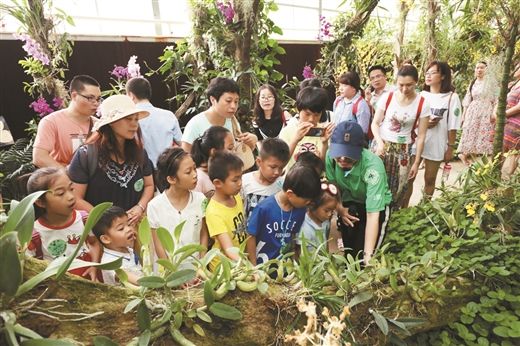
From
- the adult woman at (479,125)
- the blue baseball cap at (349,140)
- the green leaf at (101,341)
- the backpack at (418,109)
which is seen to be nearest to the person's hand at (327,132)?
the blue baseball cap at (349,140)

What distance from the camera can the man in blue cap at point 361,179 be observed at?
1926mm

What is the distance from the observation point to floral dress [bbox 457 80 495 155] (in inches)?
156

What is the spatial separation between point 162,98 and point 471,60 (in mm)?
5025

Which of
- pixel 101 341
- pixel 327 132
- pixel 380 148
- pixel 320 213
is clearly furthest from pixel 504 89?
pixel 101 341

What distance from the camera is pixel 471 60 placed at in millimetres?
6344

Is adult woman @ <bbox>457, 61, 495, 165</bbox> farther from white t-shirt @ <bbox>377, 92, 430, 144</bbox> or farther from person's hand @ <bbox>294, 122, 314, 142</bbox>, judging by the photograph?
person's hand @ <bbox>294, 122, 314, 142</bbox>

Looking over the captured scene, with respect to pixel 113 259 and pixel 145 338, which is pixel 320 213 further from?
pixel 145 338

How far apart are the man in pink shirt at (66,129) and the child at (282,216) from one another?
128 centimetres

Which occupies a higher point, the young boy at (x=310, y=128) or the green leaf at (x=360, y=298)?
the young boy at (x=310, y=128)

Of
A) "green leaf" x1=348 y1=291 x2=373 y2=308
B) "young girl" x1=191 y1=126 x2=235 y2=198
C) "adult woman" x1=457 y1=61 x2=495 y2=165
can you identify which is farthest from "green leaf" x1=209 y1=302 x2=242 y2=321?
"adult woman" x1=457 y1=61 x2=495 y2=165

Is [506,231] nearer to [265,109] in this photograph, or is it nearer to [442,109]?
[442,109]

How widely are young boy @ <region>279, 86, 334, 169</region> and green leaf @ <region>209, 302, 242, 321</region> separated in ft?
4.73

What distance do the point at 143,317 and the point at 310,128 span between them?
170 cm

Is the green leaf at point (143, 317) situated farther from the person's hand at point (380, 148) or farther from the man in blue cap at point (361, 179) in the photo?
the person's hand at point (380, 148)
